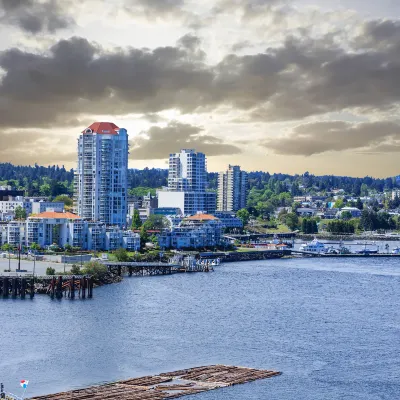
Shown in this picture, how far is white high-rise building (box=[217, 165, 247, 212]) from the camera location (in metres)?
153

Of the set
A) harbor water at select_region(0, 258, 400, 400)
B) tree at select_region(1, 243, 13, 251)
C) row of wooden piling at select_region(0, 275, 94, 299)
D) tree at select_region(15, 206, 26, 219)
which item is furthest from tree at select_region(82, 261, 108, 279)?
tree at select_region(15, 206, 26, 219)

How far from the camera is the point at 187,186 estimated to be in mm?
128125

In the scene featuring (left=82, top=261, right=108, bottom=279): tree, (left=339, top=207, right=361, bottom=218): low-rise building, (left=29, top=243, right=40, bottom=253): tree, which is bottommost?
(left=82, top=261, right=108, bottom=279): tree

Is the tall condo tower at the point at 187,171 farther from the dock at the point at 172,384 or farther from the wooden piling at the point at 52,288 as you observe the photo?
the dock at the point at 172,384

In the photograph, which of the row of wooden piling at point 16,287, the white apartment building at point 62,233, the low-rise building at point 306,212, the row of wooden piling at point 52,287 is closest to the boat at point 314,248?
the white apartment building at point 62,233

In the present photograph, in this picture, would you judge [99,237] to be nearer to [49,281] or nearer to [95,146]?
[95,146]

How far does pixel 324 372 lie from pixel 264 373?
2.59 metres

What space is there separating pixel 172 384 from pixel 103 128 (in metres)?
71.6

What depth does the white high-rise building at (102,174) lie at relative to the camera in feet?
327

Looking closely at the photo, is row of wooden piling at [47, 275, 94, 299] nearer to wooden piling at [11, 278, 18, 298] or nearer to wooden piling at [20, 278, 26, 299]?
wooden piling at [20, 278, 26, 299]

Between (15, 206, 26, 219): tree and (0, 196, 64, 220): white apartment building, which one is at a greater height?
(0, 196, 64, 220): white apartment building

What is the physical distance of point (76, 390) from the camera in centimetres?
3092

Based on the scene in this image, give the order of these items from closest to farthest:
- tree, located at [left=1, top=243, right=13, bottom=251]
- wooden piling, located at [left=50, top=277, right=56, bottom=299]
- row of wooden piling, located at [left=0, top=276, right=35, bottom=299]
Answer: row of wooden piling, located at [left=0, top=276, right=35, bottom=299]
wooden piling, located at [left=50, top=277, right=56, bottom=299]
tree, located at [left=1, top=243, right=13, bottom=251]

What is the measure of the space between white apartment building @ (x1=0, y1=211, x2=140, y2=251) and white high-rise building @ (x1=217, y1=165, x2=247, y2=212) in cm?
6755
